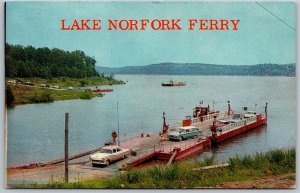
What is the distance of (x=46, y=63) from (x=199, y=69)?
2145 mm

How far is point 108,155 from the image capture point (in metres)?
8.84

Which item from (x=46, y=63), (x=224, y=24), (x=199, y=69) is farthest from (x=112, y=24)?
(x=224, y=24)

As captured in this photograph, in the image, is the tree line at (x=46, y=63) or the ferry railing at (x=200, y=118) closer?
the tree line at (x=46, y=63)

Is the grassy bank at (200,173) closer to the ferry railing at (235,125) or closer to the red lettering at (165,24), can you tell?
the ferry railing at (235,125)

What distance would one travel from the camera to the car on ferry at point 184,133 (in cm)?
914

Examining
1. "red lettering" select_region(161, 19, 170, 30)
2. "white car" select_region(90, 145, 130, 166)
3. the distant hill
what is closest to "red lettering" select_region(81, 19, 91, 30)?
the distant hill

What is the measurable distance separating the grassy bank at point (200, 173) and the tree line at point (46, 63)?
1.55 metres

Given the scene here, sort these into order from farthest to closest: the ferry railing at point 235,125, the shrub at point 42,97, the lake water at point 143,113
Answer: the ferry railing at point 235,125
the shrub at point 42,97
the lake water at point 143,113

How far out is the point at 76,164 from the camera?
29.2 ft

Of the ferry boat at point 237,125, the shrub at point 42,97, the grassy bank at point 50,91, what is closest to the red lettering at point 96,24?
the grassy bank at point 50,91

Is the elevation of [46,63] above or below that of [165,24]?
below

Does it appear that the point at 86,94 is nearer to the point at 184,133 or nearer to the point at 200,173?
the point at 184,133

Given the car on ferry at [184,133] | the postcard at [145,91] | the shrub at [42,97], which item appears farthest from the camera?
the car on ferry at [184,133]

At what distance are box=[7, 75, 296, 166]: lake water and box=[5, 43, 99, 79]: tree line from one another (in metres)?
0.43
